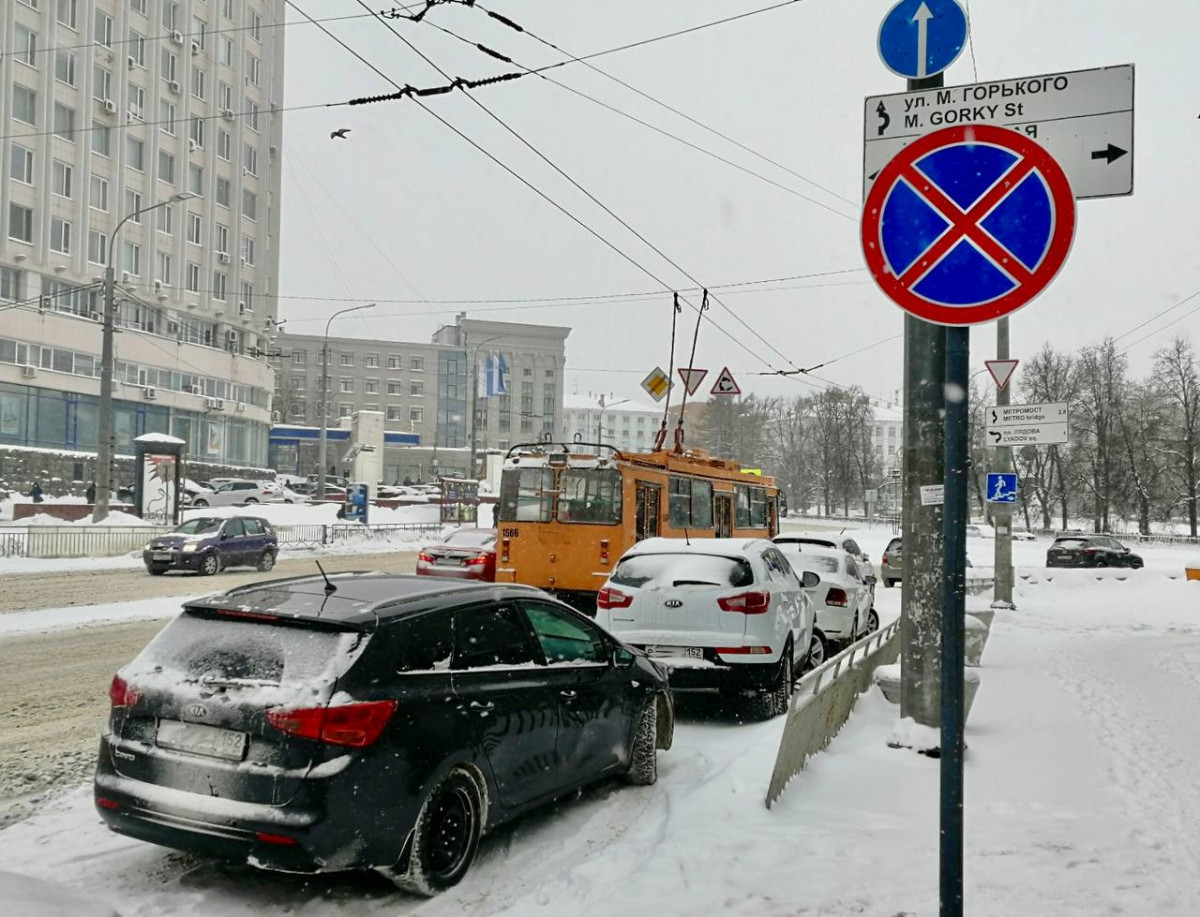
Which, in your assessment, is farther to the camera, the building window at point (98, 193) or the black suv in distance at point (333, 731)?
the building window at point (98, 193)

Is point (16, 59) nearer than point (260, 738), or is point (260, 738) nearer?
point (260, 738)

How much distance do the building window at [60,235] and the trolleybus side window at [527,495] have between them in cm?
3973

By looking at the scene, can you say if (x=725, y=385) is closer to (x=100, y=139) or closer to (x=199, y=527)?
(x=199, y=527)

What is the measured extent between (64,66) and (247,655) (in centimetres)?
5294

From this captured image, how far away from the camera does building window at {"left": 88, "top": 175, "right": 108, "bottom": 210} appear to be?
4988 centimetres

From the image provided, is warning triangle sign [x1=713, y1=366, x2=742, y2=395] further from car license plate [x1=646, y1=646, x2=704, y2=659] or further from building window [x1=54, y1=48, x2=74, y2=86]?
building window [x1=54, y1=48, x2=74, y2=86]

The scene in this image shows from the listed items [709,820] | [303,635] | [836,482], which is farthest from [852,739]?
[836,482]

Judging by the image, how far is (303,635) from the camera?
4.58 metres

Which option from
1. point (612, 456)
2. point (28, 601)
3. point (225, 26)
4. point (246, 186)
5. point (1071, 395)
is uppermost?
point (225, 26)

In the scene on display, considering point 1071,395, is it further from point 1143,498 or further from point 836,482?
point 836,482

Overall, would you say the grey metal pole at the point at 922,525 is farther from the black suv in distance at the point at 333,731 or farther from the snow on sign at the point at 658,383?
the snow on sign at the point at 658,383

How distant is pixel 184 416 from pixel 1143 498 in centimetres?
5640

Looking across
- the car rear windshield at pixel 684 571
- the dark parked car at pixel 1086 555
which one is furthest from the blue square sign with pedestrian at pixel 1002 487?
the dark parked car at pixel 1086 555

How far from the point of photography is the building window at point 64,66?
47.4 m
